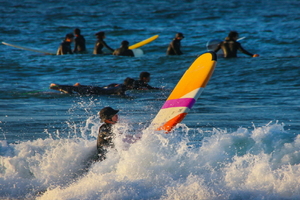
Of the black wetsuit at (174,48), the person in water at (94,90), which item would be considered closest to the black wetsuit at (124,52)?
the black wetsuit at (174,48)

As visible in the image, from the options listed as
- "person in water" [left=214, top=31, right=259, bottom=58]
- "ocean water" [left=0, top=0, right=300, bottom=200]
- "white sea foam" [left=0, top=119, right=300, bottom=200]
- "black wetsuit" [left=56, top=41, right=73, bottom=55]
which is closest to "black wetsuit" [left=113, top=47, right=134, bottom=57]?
"ocean water" [left=0, top=0, right=300, bottom=200]

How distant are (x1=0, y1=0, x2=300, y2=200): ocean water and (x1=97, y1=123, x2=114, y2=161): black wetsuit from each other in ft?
0.28

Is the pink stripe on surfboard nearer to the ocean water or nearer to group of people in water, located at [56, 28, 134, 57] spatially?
the ocean water

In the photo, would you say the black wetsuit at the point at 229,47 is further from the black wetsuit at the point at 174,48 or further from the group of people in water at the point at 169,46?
the black wetsuit at the point at 174,48

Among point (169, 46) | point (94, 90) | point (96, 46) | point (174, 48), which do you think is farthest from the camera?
point (96, 46)

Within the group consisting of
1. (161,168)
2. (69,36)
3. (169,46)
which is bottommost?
(161,168)

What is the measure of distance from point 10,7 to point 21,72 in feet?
79.2

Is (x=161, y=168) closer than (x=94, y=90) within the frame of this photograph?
Yes

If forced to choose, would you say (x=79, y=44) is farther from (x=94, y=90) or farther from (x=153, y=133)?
(x=153, y=133)

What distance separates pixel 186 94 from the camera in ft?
18.6

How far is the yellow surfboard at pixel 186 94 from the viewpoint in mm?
5406

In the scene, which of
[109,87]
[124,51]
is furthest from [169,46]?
[109,87]

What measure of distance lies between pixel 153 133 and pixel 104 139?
57 cm

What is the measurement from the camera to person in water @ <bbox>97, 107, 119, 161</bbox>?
5.07m
